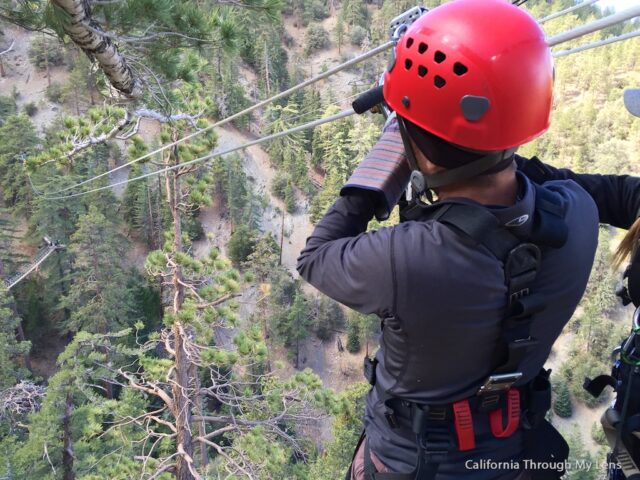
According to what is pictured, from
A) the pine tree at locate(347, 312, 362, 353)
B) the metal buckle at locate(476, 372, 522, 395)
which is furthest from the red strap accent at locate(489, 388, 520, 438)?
the pine tree at locate(347, 312, 362, 353)

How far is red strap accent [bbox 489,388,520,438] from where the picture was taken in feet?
4.15

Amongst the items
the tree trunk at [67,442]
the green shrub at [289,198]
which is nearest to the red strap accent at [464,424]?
the tree trunk at [67,442]

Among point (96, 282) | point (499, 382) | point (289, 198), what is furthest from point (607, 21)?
point (289, 198)

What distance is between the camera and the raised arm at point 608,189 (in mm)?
1458

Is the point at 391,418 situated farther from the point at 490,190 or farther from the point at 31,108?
the point at 31,108

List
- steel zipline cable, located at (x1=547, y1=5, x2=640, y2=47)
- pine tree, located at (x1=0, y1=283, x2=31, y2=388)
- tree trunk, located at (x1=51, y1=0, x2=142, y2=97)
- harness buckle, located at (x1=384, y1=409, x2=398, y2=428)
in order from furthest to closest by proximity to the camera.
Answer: pine tree, located at (x1=0, y1=283, x2=31, y2=388) → tree trunk, located at (x1=51, y1=0, x2=142, y2=97) → harness buckle, located at (x1=384, y1=409, x2=398, y2=428) → steel zipline cable, located at (x1=547, y1=5, x2=640, y2=47)

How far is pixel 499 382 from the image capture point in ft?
3.78

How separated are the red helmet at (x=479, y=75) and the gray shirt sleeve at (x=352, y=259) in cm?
29

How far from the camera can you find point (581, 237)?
118 cm

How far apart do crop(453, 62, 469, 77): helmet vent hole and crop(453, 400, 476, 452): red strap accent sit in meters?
0.81

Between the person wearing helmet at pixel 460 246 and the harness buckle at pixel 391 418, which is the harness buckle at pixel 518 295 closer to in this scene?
the person wearing helmet at pixel 460 246

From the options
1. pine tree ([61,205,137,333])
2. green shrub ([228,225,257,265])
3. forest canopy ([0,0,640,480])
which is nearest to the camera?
forest canopy ([0,0,640,480])

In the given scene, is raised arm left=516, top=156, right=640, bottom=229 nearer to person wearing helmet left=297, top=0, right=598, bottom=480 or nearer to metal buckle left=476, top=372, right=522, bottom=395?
person wearing helmet left=297, top=0, right=598, bottom=480

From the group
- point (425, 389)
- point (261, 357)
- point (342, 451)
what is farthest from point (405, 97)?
point (342, 451)
